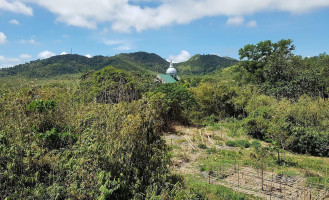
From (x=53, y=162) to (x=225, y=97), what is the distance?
1726cm

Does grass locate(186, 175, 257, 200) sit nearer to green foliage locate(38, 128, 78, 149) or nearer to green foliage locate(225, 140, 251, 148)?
green foliage locate(38, 128, 78, 149)

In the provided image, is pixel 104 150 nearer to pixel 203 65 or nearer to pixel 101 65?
pixel 101 65

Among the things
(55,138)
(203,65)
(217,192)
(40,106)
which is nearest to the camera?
(55,138)

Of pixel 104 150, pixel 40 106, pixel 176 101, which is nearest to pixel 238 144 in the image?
pixel 176 101

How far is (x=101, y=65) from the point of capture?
73.8m

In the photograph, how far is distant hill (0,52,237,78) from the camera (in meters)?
64.1

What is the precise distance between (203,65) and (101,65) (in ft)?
151

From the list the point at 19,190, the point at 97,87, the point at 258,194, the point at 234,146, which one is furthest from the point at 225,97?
the point at 19,190

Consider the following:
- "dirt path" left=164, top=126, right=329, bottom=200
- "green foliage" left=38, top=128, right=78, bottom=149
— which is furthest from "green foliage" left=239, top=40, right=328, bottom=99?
"green foliage" left=38, top=128, right=78, bottom=149

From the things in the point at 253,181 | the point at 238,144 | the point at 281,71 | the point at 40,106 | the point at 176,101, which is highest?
the point at 281,71

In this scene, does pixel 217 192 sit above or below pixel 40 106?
below

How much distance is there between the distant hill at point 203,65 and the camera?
292 feet

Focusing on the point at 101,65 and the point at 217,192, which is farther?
the point at 101,65

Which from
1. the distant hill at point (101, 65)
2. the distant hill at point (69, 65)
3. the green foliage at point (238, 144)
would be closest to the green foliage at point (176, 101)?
the green foliage at point (238, 144)
